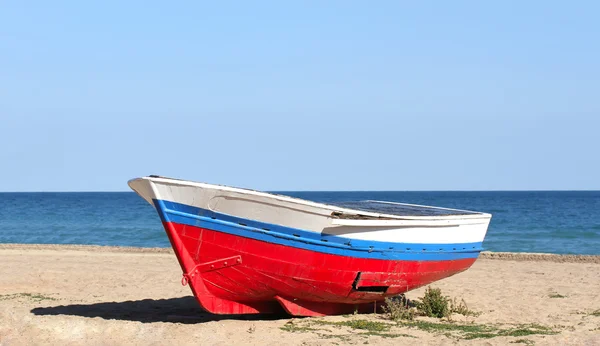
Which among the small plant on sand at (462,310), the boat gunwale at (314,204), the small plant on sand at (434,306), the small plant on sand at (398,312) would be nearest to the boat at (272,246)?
the boat gunwale at (314,204)

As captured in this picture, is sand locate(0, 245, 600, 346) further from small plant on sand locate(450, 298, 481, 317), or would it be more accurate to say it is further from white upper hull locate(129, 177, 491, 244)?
white upper hull locate(129, 177, 491, 244)

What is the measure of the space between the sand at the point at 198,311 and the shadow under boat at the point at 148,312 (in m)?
0.01

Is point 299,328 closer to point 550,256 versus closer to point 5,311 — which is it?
point 5,311

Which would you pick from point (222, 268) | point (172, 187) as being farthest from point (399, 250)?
point (172, 187)

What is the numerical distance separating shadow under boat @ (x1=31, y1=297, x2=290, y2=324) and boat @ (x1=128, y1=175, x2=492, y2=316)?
2.20ft

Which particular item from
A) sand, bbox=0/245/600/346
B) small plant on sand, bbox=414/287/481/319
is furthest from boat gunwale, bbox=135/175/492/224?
sand, bbox=0/245/600/346

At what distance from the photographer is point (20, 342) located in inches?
354

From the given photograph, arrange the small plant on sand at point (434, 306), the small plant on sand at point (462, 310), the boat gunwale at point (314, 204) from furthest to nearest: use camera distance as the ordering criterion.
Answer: the small plant on sand at point (462, 310), the small plant on sand at point (434, 306), the boat gunwale at point (314, 204)

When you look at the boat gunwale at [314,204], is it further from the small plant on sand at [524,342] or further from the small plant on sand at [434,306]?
the small plant on sand at [524,342]

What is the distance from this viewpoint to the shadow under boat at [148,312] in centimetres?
1038

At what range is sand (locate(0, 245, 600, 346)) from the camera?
30.0 feet

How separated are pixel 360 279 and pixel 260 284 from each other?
4.27 ft

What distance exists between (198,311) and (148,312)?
68 centimetres

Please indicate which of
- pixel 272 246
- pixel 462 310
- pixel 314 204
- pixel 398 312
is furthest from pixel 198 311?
pixel 462 310
